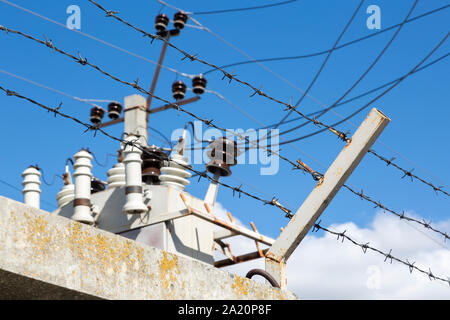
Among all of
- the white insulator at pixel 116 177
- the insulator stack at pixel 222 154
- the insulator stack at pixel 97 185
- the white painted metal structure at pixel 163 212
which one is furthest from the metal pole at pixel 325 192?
the insulator stack at pixel 97 185

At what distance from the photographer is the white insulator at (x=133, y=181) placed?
8.41 m

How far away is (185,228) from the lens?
9148mm

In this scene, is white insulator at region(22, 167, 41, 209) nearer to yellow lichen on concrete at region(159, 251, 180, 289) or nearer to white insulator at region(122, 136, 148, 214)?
white insulator at region(122, 136, 148, 214)

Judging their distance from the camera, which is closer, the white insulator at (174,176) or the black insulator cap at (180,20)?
the white insulator at (174,176)

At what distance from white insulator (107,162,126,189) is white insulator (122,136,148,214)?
1.00m

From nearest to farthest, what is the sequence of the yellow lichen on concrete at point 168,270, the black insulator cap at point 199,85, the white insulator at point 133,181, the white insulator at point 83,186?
1. the yellow lichen on concrete at point 168,270
2. the white insulator at point 83,186
3. the white insulator at point 133,181
4. the black insulator cap at point 199,85

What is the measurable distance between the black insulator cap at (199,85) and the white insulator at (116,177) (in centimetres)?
145

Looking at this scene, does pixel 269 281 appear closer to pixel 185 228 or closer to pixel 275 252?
pixel 275 252

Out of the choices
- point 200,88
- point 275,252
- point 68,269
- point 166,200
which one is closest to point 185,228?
point 166,200

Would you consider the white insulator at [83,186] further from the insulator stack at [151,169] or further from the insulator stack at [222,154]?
the insulator stack at [222,154]

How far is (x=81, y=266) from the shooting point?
3.96m

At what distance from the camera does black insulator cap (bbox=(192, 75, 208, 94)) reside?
10.4m

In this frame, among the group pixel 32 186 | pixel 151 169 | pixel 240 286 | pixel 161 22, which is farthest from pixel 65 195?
pixel 240 286
